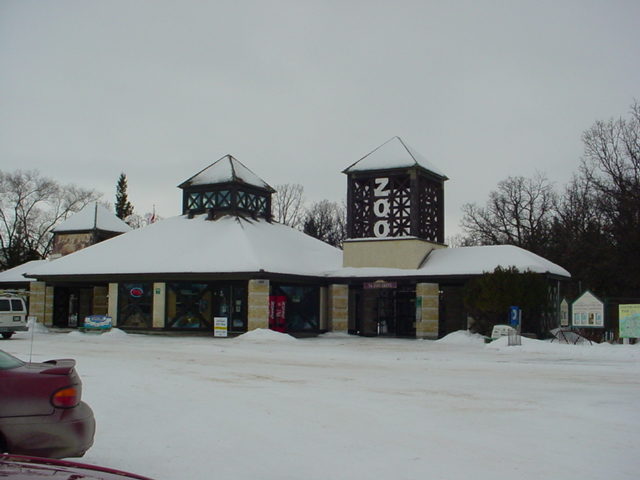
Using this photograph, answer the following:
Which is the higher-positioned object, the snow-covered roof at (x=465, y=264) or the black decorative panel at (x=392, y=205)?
the black decorative panel at (x=392, y=205)

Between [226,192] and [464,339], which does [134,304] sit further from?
[464,339]

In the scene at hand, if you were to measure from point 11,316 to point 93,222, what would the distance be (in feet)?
67.8

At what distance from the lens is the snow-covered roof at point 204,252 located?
32.2m

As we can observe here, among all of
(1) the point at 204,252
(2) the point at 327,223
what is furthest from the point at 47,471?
(2) the point at 327,223

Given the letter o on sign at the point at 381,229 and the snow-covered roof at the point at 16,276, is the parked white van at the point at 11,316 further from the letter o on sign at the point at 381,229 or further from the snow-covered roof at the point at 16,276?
the snow-covered roof at the point at 16,276

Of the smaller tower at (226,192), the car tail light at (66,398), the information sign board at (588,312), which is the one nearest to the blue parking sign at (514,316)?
the information sign board at (588,312)

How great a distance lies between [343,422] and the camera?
31.6 ft

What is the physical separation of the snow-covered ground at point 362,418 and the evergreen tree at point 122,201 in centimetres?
6990

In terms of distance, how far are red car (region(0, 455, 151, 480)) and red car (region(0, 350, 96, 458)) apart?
2409 millimetres

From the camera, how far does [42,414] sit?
6.38 metres

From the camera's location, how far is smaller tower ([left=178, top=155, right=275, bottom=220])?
3841 centimetres

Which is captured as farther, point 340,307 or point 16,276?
point 16,276

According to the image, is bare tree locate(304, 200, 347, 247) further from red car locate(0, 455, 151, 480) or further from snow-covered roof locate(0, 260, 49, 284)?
red car locate(0, 455, 151, 480)

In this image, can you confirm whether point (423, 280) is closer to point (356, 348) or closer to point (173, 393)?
point (356, 348)
